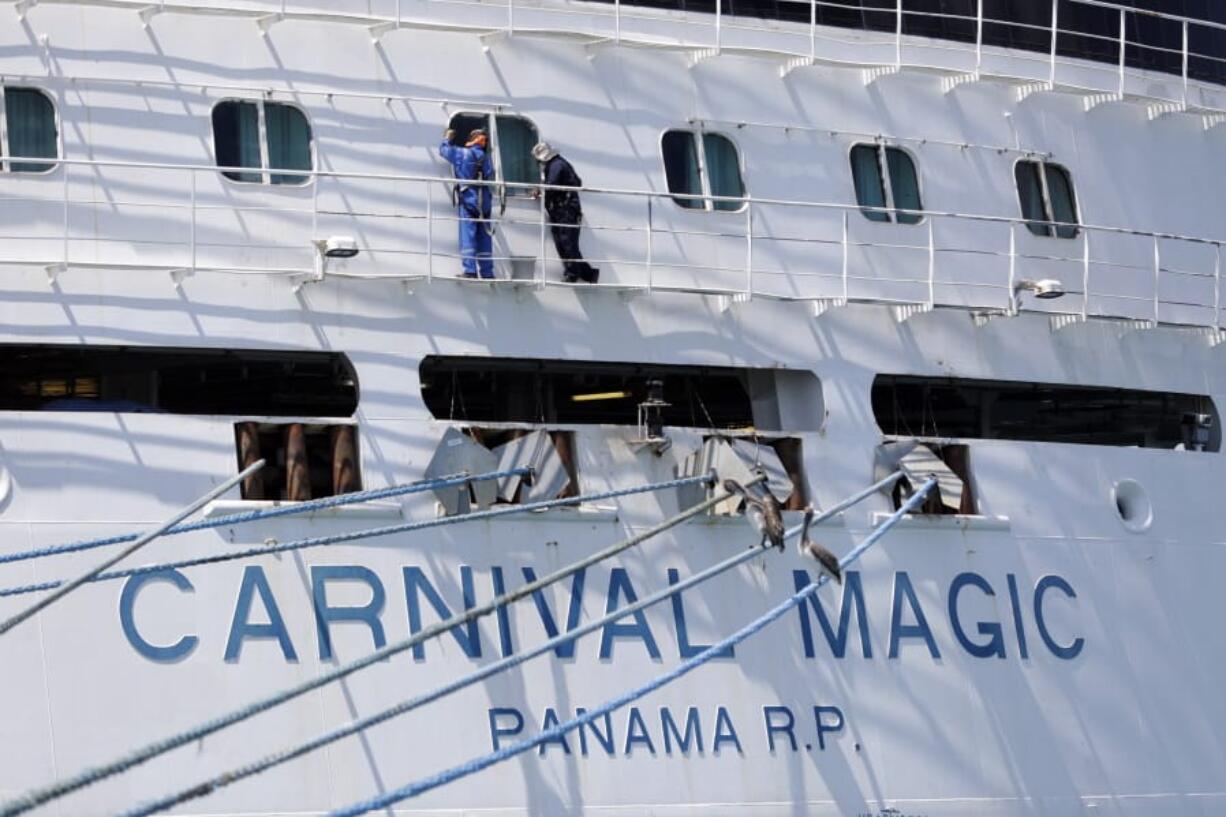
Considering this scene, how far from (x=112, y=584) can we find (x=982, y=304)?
25.5 feet

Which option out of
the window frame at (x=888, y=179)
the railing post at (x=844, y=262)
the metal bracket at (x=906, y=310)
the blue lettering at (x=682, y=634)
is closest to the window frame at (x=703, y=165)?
the railing post at (x=844, y=262)

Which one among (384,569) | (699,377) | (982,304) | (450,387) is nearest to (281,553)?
Result: (384,569)

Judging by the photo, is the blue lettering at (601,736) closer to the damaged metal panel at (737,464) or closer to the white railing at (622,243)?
the damaged metal panel at (737,464)

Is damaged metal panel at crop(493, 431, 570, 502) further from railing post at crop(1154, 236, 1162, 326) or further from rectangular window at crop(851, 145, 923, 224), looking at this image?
railing post at crop(1154, 236, 1162, 326)

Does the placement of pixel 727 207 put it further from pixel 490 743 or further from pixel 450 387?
pixel 490 743

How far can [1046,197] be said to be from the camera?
19.3 metres

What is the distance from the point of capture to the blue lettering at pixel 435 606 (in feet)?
49.0

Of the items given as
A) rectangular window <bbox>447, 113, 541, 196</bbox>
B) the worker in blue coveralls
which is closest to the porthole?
rectangular window <bbox>447, 113, 541, 196</bbox>

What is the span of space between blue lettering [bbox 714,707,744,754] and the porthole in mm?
→ 4371

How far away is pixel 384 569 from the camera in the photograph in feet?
49.0

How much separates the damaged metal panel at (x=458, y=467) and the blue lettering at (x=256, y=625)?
1.38 m

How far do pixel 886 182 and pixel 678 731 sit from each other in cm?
534

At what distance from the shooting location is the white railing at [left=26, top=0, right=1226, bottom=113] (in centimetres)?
1647

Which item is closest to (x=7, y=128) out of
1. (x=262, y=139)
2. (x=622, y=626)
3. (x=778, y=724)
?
(x=262, y=139)
